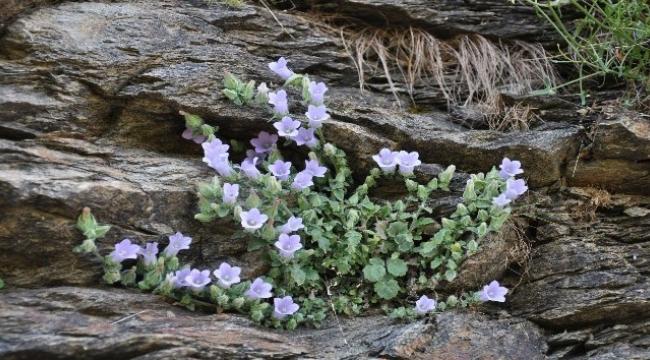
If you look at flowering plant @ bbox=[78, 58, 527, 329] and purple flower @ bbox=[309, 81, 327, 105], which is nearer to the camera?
flowering plant @ bbox=[78, 58, 527, 329]

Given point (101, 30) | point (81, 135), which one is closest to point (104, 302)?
point (81, 135)

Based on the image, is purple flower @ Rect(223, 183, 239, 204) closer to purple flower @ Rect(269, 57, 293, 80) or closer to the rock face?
the rock face

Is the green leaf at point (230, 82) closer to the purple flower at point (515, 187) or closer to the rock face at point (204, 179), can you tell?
the rock face at point (204, 179)

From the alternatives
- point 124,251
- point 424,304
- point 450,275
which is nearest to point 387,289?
point 424,304

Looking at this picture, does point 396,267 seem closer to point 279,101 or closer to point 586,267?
point 586,267

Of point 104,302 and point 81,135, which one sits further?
point 81,135

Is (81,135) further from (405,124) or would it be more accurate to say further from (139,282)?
(405,124)

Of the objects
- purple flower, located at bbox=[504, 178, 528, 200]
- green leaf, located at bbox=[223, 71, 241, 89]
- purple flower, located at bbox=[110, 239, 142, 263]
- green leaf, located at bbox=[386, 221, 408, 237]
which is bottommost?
green leaf, located at bbox=[386, 221, 408, 237]

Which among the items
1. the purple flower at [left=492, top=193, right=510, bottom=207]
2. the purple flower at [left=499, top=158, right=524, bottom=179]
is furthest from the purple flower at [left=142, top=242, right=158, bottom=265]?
the purple flower at [left=499, top=158, right=524, bottom=179]
